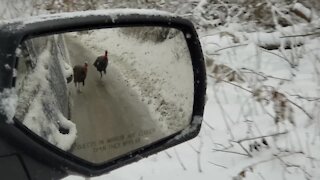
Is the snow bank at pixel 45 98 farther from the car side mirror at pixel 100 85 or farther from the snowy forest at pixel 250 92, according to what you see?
the snowy forest at pixel 250 92

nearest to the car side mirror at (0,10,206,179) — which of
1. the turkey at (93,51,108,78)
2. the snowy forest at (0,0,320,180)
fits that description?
the turkey at (93,51,108,78)

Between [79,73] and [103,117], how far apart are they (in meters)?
0.17

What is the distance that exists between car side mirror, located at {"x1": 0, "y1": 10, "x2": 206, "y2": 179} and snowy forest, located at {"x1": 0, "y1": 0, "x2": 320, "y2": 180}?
0.99 m

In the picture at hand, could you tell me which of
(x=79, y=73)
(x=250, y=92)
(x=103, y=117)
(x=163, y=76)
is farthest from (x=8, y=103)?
(x=250, y=92)

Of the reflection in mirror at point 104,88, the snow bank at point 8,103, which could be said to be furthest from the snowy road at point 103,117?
the snow bank at point 8,103

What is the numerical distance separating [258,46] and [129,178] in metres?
3.49

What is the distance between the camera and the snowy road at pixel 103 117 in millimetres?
1367

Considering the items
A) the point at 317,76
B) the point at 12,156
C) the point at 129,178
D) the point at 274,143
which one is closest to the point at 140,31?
the point at 12,156

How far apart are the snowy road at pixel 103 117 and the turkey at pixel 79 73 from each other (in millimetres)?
15

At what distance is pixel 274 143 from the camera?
3.06 meters

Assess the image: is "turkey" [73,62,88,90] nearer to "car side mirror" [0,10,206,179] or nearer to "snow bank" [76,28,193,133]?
"car side mirror" [0,10,206,179]

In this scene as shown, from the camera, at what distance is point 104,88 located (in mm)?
1453

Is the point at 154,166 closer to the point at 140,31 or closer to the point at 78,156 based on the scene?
the point at 140,31

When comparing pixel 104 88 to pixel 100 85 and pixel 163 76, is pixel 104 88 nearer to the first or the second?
pixel 100 85
